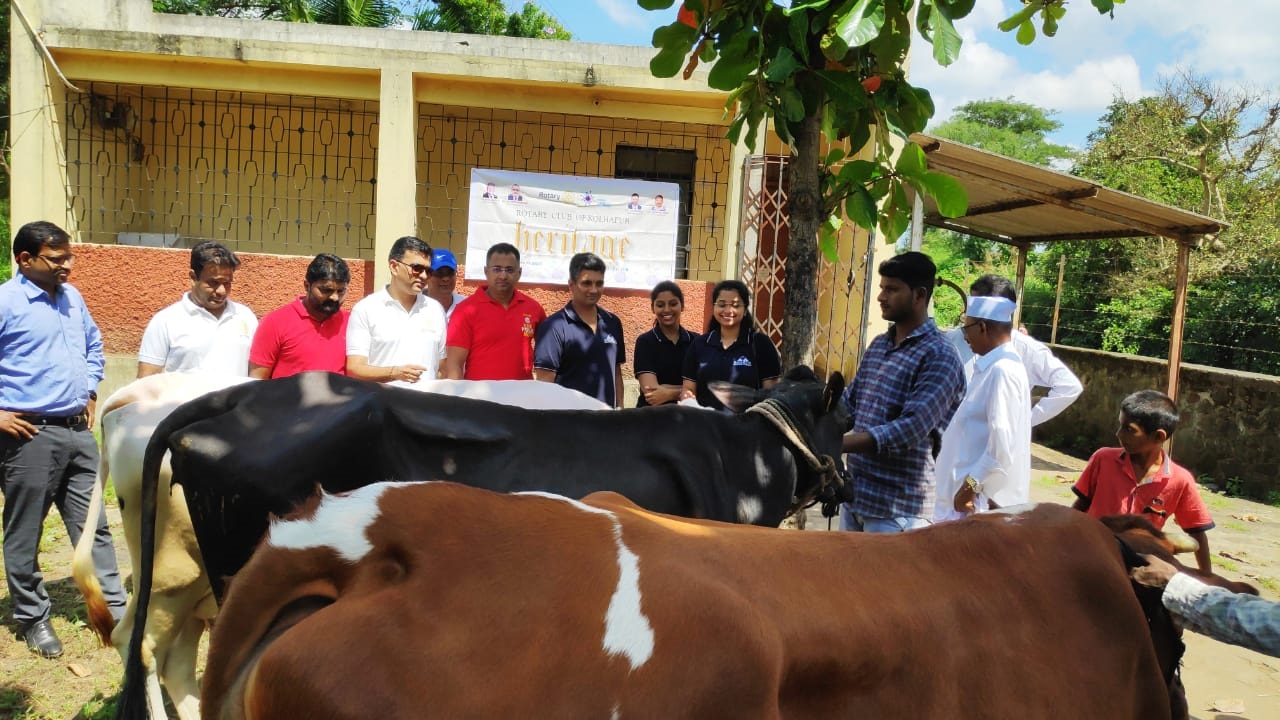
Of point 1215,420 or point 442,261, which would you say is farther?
point 1215,420

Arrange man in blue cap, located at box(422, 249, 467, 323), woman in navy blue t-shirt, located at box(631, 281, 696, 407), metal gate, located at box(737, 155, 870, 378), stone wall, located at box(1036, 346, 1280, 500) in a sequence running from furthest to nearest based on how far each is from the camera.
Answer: stone wall, located at box(1036, 346, 1280, 500), metal gate, located at box(737, 155, 870, 378), man in blue cap, located at box(422, 249, 467, 323), woman in navy blue t-shirt, located at box(631, 281, 696, 407)

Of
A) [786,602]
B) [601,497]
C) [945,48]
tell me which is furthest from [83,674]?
[945,48]

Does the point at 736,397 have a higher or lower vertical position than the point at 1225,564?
higher

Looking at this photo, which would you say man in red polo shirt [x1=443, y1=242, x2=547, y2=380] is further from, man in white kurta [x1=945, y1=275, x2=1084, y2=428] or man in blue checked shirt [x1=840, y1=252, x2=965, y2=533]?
man in white kurta [x1=945, y1=275, x2=1084, y2=428]

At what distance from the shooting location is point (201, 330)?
4289 mm

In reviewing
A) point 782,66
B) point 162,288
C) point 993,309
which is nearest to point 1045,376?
point 993,309

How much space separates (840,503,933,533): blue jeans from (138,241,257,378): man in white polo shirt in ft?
10.2

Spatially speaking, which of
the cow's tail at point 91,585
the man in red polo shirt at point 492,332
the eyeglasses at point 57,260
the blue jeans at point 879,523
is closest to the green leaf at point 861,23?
the blue jeans at point 879,523

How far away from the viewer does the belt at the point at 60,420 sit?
162 inches

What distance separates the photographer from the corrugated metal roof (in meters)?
7.43

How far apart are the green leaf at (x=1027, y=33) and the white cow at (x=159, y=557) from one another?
11.0ft

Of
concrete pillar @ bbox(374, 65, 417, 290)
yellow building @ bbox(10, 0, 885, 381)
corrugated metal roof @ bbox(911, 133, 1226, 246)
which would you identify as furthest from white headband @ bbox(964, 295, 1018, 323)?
concrete pillar @ bbox(374, 65, 417, 290)

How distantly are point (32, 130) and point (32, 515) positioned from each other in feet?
20.3

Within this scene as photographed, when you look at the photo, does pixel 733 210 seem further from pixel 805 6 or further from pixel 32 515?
pixel 32 515
